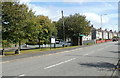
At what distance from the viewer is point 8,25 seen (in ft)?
71.8

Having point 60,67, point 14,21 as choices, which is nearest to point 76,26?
point 14,21

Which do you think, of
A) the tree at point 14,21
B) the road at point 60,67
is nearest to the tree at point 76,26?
the tree at point 14,21

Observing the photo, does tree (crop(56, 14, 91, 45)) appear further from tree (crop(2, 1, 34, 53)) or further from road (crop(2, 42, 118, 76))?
road (crop(2, 42, 118, 76))

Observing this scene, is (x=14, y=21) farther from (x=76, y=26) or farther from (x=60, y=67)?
(x=76, y=26)

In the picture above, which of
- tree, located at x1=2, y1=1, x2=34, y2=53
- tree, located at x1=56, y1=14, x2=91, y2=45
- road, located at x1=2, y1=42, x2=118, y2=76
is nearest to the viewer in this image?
road, located at x1=2, y1=42, x2=118, y2=76

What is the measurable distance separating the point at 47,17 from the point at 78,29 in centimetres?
935

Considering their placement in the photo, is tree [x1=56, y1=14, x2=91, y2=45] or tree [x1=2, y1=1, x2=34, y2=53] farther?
tree [x1=56, y1=14, x2=91, y2=45]

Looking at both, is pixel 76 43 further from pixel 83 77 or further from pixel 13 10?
pixel 83 77

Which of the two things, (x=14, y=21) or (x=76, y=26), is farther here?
(x=76, y=26)

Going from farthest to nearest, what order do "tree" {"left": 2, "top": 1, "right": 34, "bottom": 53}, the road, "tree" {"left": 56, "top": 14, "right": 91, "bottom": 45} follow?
1. "tree" {"left": 56, "top": 14, "right": 91, "bottom": 45}
2. "tree" {"left": 2, "top": 1, "right": 34, "bottom": 53}
3. the road

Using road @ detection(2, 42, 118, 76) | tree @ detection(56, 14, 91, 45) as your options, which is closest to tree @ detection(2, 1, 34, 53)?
road @ detection(2, 42, 118, 76)

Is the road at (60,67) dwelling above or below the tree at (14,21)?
below

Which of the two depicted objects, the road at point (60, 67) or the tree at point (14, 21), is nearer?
the road at point (60, 67)

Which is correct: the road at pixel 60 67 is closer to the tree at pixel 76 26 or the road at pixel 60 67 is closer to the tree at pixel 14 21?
the tree at pixel 14 21
